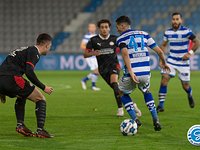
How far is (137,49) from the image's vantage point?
9633 millimetres

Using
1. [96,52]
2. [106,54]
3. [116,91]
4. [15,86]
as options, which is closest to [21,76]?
[15,86]

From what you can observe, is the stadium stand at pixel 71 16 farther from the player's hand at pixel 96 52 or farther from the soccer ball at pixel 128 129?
the soccer ball at pixel 128 129

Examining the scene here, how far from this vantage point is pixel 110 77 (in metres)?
12.3

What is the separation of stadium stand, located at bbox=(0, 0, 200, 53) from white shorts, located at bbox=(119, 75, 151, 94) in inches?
970

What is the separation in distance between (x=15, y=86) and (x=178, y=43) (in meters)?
5.15

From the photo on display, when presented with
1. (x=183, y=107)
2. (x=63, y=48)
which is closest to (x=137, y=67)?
(x=183, y=107)

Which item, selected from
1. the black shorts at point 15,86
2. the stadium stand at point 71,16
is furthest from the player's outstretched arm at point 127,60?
the stadium stand at point 71,16

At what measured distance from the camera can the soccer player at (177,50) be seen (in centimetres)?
1273

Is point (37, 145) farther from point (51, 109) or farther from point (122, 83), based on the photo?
point (51, 109)

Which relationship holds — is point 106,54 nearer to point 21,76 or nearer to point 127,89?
point 127,89

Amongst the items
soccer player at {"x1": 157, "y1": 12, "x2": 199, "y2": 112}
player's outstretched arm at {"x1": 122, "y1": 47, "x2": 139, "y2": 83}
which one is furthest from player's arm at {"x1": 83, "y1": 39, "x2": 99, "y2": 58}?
player's outstretched arm at {"x1": 122, "y1": 47, "x2": 139, "y2": 83}

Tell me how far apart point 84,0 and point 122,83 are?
87.4ft

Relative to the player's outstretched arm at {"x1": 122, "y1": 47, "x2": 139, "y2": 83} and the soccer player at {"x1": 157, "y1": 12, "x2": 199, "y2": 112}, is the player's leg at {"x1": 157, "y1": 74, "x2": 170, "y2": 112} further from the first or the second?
the player's outstretched arm at {"x1": 122, "y1": 47, "x2": 139, "y2": 83}

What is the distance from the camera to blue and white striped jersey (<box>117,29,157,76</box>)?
31.6 ft
